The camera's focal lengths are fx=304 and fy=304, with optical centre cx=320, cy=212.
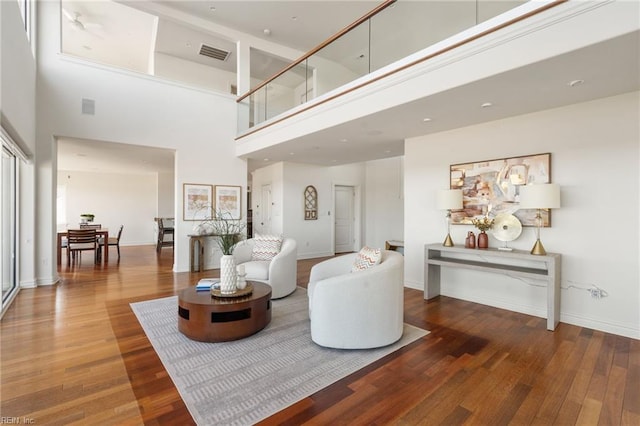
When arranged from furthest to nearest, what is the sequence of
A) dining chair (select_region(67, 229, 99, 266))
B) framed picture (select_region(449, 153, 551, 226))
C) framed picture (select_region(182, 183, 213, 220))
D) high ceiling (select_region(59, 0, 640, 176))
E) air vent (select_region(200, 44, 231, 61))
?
air vent (select_region(200, 44, 231, 61))
dining chair (select_region(67, 229, 99, 266))
framed picture (select_region(182, 183, 213, 220))
framed picture (select_region(449, 153, 551, 226))
high ceiling (select_region(59, 0, 640, 176))

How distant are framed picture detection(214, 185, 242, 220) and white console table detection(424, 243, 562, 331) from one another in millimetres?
4367

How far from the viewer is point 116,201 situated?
1068 centimetres

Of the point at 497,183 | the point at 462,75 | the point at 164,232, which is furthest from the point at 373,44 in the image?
the point at 164,232

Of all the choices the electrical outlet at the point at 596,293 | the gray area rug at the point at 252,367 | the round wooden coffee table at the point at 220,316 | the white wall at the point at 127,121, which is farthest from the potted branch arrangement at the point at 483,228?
the white wall at the point at 127,121

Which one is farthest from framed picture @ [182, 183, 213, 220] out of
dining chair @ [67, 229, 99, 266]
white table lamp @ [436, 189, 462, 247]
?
white table lamp @ [436, 189, 462, 247]

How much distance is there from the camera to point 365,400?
2.05 meters

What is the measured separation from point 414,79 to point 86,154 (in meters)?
7.63

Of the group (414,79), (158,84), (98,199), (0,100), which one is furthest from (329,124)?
(98,199)

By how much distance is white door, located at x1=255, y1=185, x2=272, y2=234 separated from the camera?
8.43m

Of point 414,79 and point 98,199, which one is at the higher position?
point 414,79

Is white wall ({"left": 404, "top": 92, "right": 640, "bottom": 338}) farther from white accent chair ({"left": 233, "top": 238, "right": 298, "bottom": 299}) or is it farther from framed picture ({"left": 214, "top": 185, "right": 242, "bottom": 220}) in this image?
framed picture ({"left": 214, "top": 185, "right": 242, "bottom": 220})

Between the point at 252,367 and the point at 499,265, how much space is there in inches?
126

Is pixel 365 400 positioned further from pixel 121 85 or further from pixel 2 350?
pixel 121 85

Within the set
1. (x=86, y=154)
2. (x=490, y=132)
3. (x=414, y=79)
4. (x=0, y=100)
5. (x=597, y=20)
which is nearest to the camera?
(x=597, y=20)
